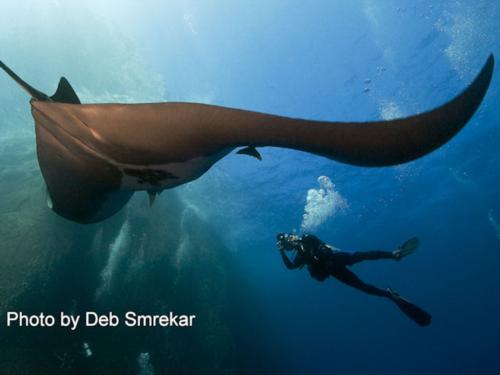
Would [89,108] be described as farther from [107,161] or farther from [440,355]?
[440,355]

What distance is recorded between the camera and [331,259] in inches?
308

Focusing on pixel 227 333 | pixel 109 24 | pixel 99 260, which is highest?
pixel 109 24

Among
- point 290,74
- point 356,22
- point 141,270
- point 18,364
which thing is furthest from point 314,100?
point 18,364

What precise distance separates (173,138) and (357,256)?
6.54 m

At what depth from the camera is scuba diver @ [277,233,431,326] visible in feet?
24.3

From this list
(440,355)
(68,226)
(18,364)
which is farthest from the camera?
(440,355)

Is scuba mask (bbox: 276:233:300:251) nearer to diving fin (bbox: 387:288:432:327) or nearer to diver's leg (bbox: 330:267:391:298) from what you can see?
diver's leg (bbox: 330:267:391:298)

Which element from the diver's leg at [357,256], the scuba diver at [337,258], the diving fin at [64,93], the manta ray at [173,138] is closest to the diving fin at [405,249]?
the scuba diver at [337,258]

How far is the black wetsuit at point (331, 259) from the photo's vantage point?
752 cm

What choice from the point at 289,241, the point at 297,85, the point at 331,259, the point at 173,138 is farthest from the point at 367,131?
the point at 297,85

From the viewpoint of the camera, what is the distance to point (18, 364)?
25.7 ft

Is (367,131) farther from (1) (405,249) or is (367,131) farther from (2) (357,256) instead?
(1) (405,249)

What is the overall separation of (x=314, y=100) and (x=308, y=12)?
5000 mm

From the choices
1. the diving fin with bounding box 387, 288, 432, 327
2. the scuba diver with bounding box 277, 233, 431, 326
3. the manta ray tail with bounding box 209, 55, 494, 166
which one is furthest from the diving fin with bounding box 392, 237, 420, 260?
the manta ray tail with bounding box 209, 55, 494, 166
